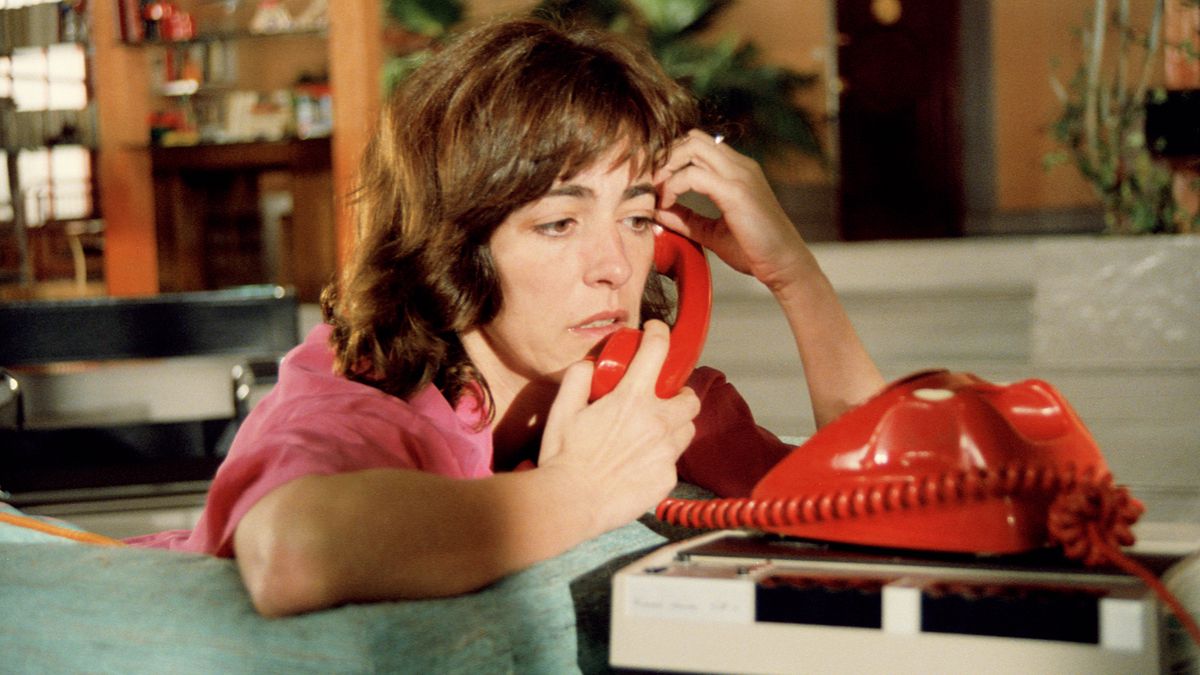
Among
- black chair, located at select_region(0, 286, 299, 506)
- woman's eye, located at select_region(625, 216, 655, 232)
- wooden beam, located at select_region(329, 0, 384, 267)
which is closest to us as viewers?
woman's eye, located at select_region(625, 216, 655, 232)

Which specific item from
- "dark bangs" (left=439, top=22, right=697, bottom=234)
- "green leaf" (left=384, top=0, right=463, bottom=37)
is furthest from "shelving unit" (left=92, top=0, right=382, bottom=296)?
"dark bangs" (left=439, top=22, right=697, bottom=234)

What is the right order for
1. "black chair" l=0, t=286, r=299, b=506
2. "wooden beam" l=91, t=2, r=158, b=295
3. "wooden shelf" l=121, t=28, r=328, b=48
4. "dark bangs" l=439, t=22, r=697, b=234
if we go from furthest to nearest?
1. "wooden beam" l=91, t=2, r=158, b=295
2. "wooden shelf" l=121, t=28, r=328, b=48
3. "black chair" l=0, t=286, r=299, b=506
4. "dark bangs" l=439, t=22, r=697, b=234

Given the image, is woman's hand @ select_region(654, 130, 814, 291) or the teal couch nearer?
the teal couch

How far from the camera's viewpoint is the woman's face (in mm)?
1211

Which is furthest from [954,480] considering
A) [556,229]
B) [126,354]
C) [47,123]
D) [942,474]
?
[47,123]

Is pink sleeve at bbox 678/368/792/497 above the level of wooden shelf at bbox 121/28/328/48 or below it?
below

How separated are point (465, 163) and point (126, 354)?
57.9 inches

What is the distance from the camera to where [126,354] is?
95.8 inches

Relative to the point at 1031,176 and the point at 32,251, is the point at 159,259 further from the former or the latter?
the point at 1031,176

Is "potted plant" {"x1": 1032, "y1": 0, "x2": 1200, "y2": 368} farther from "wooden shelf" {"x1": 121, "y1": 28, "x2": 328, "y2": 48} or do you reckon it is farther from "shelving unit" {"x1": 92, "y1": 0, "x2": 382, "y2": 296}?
"wooden shelf" {"x1": 121, "y1": 28, "x2": 328, "y2": 48}

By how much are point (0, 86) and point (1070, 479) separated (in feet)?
32.2

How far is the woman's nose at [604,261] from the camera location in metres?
1.21

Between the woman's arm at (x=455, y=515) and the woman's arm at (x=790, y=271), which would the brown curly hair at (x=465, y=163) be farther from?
the woman's arm at (x=455, y=515)

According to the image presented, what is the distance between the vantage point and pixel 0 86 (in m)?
9.17
